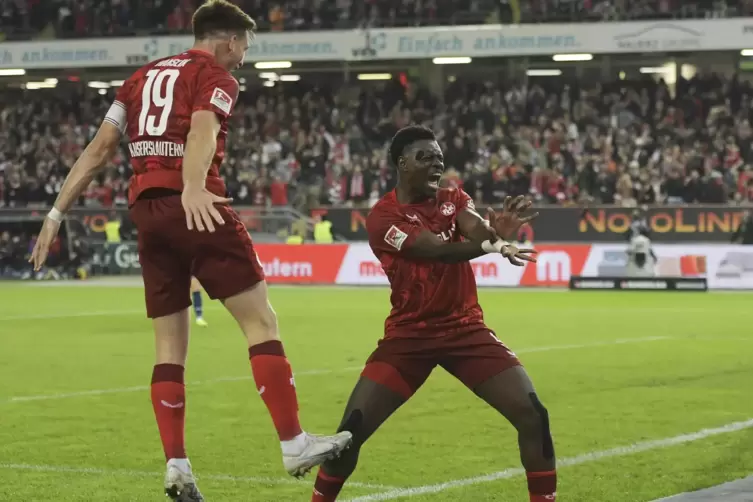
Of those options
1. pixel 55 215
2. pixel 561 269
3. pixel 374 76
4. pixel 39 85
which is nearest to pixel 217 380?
pixel 55 215

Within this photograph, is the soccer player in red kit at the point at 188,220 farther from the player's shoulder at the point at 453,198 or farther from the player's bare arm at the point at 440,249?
the player's shoulder at the point at 453,198

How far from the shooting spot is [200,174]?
5750mm

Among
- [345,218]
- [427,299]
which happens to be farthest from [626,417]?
[345,218]

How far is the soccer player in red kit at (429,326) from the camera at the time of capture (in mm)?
5836

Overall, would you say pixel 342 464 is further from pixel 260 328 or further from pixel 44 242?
pixel 44 242

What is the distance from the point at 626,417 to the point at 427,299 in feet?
15.0

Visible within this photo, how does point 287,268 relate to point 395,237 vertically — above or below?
below

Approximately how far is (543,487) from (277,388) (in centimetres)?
125

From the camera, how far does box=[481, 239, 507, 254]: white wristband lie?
5621mm

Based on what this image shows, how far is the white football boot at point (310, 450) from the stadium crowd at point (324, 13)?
34.0 meters

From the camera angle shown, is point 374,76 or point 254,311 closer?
point 254,311

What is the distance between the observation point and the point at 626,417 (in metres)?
10.2

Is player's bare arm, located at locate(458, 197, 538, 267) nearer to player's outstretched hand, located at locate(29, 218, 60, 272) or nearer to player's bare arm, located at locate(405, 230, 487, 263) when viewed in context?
player's bare arm, located at locate(405, 230, 487, 263)

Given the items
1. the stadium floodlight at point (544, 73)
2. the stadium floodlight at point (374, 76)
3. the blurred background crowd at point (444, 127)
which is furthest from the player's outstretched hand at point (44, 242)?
the stadium floodlight at point (374, 76)
